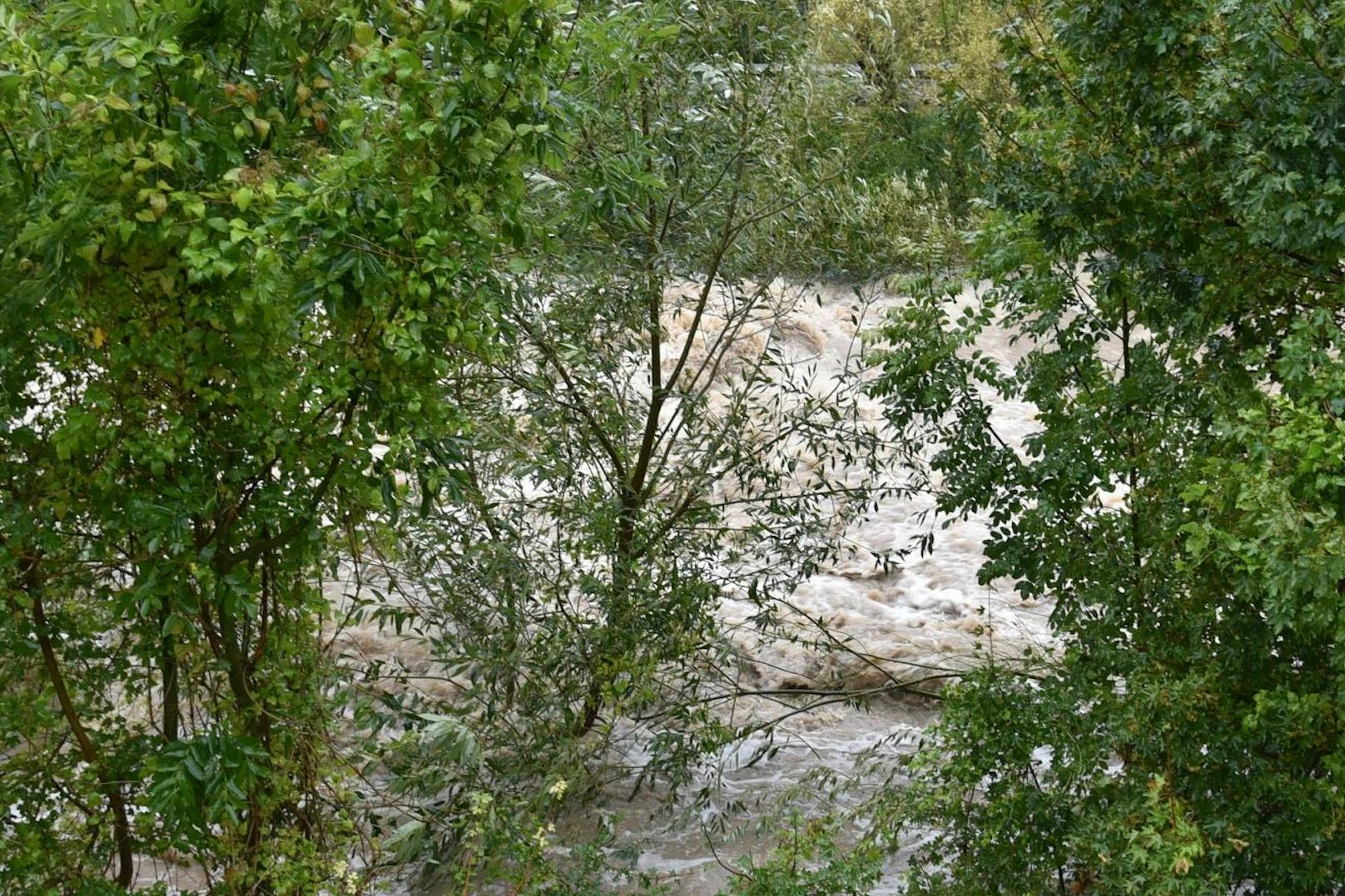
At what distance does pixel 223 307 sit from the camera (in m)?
3.33

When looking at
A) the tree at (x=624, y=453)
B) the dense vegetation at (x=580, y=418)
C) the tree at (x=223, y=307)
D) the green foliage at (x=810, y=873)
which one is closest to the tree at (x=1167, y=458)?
the dense vegetation at (x=580, y=418)

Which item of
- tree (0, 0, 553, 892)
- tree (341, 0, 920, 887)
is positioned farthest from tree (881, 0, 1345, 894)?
tree (0, 0, 553, 892)

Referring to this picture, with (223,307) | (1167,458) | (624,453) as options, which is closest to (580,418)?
(624,453)

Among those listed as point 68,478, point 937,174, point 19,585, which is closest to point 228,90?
point 68,478

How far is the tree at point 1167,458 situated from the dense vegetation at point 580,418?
0.02m

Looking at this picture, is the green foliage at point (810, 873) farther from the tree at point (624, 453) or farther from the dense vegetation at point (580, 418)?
the tree at point (624, 453)

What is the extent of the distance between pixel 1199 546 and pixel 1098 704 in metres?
1.05

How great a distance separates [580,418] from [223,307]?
258cm

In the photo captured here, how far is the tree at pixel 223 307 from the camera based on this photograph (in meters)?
3.14

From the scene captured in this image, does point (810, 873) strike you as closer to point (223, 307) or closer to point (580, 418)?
point (580, 418)

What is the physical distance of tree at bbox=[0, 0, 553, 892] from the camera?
3.14m

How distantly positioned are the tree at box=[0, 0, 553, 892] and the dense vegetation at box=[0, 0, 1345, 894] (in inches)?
0.6

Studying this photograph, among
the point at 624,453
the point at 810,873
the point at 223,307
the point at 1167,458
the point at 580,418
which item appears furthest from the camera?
the point at 624,453

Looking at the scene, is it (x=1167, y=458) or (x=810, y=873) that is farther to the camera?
(x=810, y=873)
